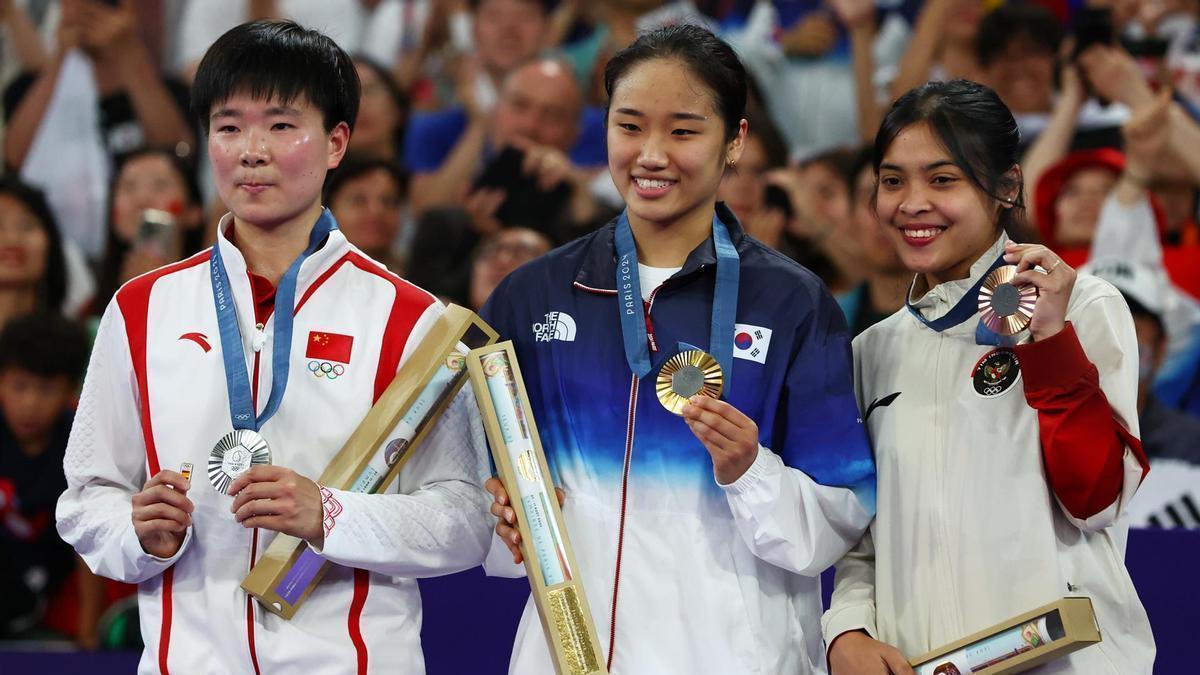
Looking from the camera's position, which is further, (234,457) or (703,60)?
(703,60)

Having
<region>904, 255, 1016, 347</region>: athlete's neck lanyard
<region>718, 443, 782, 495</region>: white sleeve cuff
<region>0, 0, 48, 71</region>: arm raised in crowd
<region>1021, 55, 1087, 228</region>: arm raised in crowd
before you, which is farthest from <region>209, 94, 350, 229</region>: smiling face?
<region>0, 0, 48, 71</region>: arm raised in crowd

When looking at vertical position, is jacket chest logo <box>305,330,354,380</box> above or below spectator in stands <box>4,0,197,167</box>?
below

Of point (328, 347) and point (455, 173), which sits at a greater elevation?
point (455, 173)

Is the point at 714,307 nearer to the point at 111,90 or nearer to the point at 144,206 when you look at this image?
the point at 144,206

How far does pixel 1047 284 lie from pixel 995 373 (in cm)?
27

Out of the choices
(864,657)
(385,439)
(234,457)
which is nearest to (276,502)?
(234,457)

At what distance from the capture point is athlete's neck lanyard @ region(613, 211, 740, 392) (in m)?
2.56

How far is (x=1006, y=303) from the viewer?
2.46 meters

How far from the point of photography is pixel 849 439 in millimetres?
2582

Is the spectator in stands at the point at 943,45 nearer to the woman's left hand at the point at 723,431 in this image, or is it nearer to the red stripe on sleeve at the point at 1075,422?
the red stripe on sleeve at the point at 1075,422

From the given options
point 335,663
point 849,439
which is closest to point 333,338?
point 335,663

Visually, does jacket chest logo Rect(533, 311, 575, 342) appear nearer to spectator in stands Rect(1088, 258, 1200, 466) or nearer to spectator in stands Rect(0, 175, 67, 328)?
spectator in stands Rect(1088, 258, 1200, 466)

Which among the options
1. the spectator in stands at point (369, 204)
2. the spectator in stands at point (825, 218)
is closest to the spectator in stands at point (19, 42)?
the spectator in stands at point (369, 204)

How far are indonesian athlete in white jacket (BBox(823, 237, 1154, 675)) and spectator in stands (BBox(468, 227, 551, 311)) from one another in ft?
9.58
